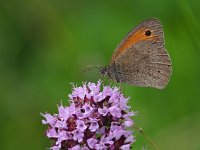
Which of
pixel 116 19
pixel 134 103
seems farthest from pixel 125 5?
pixel 134 103

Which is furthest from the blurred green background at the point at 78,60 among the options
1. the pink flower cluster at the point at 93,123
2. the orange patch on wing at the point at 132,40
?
the pink flower cluster at the point at 93,123

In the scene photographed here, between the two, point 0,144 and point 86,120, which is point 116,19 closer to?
point 0,144

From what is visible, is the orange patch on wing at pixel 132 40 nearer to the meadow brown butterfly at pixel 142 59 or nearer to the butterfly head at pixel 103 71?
Result: the meadow brown butterfly at pixel 142 59

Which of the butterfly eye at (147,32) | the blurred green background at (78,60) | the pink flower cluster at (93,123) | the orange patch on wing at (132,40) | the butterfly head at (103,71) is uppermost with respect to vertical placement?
the blurred green background at (78,60)

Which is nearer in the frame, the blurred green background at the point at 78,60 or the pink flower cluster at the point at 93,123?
the pink flower cluster at the point at 93,123

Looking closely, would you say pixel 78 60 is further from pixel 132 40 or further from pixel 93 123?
pixel 93 123

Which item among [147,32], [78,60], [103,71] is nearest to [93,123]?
[103,71]

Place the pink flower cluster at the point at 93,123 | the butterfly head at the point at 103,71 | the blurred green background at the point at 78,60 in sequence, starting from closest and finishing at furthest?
the pink flower cluster at the point at 93,123 < the butterfly head at the point at 103,71 < the blurred green background at the point at 78,60
